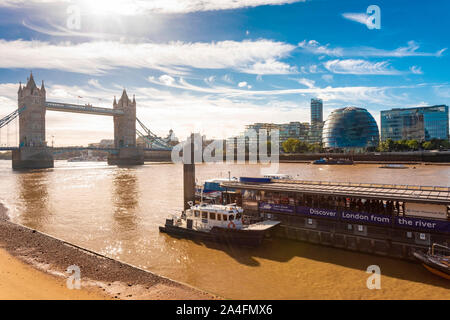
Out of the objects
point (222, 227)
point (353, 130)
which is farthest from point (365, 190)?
point (353, 130)

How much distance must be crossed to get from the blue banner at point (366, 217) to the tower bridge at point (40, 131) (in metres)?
116

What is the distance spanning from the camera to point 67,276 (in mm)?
15789

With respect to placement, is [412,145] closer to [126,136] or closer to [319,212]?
[126,136]

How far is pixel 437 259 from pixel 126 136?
161m

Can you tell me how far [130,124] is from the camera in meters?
168

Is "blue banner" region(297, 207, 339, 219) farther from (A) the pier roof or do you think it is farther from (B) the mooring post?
(B) the mooring post

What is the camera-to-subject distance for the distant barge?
1691 centimetres

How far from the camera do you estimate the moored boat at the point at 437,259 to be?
1484 centimetres

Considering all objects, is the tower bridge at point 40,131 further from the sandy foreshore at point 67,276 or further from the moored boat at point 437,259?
the moored boat at point 437,259

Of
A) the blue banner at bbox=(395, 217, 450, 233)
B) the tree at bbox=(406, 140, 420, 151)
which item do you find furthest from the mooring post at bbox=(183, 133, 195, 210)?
the tree at bbox=(406, 140, 420, 151)

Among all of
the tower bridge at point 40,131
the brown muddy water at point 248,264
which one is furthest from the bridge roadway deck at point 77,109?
the brown muddy water at point 248,264

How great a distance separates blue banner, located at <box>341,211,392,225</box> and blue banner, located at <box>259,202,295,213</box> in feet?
11.4

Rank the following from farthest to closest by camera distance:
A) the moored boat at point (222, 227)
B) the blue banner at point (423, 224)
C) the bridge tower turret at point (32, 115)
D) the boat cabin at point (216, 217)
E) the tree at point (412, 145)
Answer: the tree at point (412, 145) < the bridge tower turret at point (32, 115) < the boat cabin at point (216, 217) < the moored boat at point (222, 227) < the blue banner at point (423, 224)
